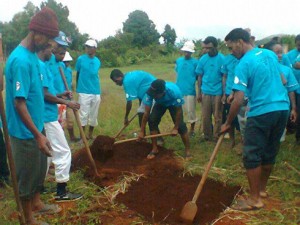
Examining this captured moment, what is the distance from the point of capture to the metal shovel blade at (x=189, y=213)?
13.1ft

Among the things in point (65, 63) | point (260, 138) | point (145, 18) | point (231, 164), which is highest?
point (145, 18)

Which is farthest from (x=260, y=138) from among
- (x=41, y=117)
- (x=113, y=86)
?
(x=113, y=86)

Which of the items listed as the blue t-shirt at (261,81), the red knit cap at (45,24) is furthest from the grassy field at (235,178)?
the red knit cap at (45,24)

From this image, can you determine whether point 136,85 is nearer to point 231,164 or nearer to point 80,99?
point 80,99

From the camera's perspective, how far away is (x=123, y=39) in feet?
119

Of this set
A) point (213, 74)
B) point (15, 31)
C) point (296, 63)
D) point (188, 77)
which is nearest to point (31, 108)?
point (213, 74)

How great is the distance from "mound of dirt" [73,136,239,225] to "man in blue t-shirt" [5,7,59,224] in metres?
1.38

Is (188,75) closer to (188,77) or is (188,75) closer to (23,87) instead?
(188,77)

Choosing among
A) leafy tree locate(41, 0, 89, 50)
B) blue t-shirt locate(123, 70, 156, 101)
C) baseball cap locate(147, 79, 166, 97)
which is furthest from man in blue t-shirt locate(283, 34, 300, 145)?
leafy tree locate(41, 0, 89, 50)

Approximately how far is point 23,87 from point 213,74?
4306mm

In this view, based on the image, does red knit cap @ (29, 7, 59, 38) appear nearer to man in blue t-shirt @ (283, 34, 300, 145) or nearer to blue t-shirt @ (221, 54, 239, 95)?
blue t-shirt @ (221, 54, 239, 95)

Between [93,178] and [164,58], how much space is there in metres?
25.5

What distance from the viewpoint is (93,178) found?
17.4 ft

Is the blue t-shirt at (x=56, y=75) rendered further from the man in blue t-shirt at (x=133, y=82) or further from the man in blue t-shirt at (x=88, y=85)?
the man in blue t-shirt at (x=88, y=85)
